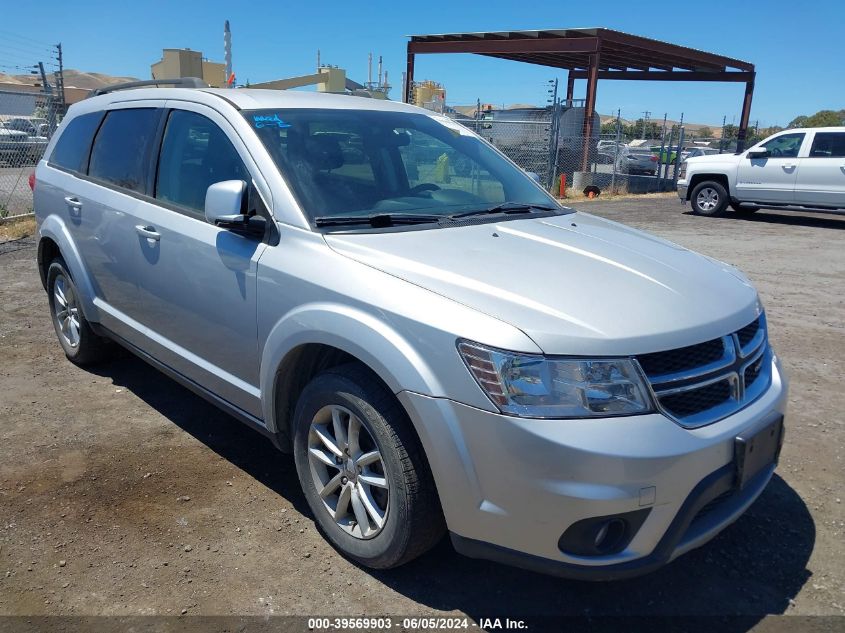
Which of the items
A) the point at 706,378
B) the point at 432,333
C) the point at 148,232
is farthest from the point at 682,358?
the point at 148,232

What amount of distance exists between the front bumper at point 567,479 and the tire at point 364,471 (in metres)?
0.13

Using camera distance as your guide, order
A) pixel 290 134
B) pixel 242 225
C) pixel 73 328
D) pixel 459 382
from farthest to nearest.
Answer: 1. pixel 73 328
2. pixel 290 134
3. pixel 242 225
4. pixel 459 382

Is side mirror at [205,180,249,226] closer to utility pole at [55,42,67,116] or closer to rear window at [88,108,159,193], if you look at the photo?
rear window at [88,108,159,193]

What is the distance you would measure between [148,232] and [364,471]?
74.1 inches

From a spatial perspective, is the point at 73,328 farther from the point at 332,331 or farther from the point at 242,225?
the point at 332,331

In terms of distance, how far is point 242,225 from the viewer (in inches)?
121

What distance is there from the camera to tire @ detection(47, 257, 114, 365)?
482 centimetres

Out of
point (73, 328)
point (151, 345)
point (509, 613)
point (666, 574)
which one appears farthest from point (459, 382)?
point (73, 328)

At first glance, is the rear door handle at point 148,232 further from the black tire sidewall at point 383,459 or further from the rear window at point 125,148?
the black tire sidewall at point 383,459

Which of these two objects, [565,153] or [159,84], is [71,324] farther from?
[565,153]

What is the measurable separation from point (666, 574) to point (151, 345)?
9.45ft

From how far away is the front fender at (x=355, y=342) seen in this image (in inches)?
93.6

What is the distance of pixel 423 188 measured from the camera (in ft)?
11.9

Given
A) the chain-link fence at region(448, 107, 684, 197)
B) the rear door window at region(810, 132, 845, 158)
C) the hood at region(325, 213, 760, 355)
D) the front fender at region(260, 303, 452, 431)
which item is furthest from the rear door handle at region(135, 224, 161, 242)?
the chain-link fence at region(448, 107, 684, 197)
